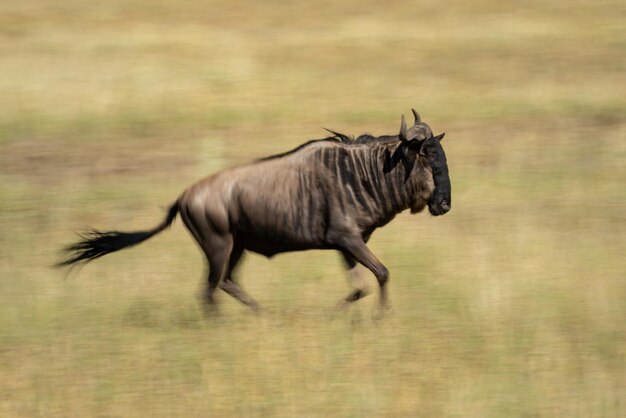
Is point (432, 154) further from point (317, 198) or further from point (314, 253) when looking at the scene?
point (314, 253)

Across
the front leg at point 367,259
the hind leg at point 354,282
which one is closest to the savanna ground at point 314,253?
the hind leg at point 354,282

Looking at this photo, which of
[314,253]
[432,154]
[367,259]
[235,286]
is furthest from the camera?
[314,253]

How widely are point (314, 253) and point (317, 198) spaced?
2222 millimetres

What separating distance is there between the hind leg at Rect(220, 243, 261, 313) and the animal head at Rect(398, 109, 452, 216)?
1.43 metres

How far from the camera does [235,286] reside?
354 inches

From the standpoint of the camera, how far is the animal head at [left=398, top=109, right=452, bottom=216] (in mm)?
8641

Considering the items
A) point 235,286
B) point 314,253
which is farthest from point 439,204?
point 314,253

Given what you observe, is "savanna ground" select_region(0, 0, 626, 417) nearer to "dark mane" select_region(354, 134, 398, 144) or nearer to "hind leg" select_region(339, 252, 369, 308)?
"hind leg" select_region(339, 252, 369, 308)

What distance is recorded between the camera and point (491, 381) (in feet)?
24.6

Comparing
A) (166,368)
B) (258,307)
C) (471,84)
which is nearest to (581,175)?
(471,84)

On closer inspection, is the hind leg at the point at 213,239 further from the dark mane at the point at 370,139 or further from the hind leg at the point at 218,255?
the dark mane at the point at 370,139

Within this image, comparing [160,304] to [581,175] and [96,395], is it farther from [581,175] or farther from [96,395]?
[581,175]

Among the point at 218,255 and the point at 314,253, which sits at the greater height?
the point at 218,255

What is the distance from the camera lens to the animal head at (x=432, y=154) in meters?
8.64
